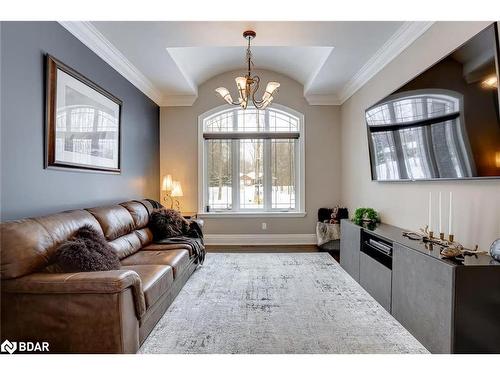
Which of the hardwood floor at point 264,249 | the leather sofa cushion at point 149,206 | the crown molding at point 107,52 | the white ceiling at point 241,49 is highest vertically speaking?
the white ceiling at point 241,49

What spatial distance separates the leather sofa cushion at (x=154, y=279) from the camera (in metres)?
2.14

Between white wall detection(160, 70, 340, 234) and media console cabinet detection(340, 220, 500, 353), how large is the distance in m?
2.80

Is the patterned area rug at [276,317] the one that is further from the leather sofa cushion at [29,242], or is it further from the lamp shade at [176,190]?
the lamp shade at [176,190]

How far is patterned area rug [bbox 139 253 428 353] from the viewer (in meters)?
2.07

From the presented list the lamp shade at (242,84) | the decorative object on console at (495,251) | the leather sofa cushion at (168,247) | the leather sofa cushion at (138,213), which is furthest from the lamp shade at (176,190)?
the decorative object on console at (495,251)

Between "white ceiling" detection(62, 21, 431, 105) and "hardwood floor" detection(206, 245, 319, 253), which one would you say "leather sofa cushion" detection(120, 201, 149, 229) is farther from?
"white ceiling" detection(62, 21, 431, 105)

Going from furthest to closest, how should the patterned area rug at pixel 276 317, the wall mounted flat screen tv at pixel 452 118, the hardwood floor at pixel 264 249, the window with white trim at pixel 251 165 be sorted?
the window with white trim at pixel 251 165, the hardwood floor at pixel 264 249, the patterned area rug at pixel 276 317, the wall mounted flat screen tv at pixel 452 118

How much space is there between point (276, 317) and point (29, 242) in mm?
1955

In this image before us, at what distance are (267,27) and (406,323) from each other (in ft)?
10.3

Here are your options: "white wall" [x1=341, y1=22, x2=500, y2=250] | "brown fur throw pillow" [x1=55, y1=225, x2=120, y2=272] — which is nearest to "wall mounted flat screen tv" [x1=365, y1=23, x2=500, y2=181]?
"white wall" [x1=341, y1=22, x2=500, y2=250]

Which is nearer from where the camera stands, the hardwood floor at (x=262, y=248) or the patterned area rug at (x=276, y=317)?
the patterned area rug at (x=276, y=317)

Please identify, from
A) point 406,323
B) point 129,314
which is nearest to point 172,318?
point 129,314

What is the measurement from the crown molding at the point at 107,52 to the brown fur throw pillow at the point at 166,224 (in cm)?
197

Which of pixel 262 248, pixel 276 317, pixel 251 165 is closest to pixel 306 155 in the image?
pixel 251 165
